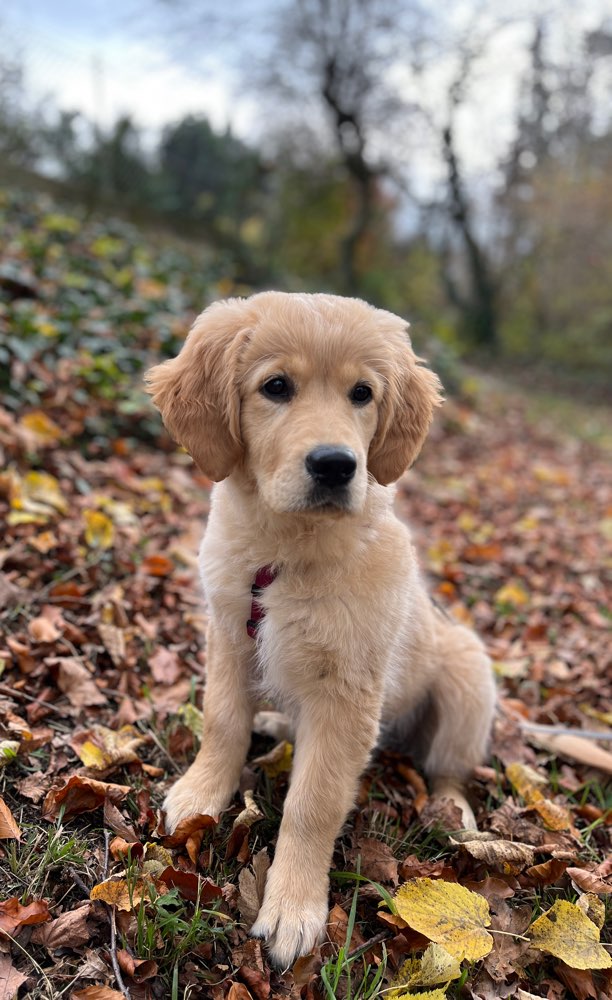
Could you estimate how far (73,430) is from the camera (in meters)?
5.07

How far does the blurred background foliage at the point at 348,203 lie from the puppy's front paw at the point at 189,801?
487 centimetres

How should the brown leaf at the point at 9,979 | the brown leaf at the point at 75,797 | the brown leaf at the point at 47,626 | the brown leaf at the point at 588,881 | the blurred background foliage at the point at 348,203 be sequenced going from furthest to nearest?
the blurred background foliage at the point at 348,203 < the brown leaf at the point at 47,626 < the brown leaf at the point at 588,881 < the brown leaf at the point at 75,797 < the brown leaf at the point at 9,979

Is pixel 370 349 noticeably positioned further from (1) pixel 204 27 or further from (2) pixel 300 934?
A: (1) pixel 204 27

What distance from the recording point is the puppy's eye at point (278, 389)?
7.38 ft

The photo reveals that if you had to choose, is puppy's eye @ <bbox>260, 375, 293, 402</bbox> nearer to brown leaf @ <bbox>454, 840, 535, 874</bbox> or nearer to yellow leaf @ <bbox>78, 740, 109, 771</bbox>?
yellow leaf @ <bbox>78, 740, 109, 771</bbox>

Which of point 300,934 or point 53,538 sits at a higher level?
point 53,538

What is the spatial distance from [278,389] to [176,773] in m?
1.49

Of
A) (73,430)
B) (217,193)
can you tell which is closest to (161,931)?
(73,430)

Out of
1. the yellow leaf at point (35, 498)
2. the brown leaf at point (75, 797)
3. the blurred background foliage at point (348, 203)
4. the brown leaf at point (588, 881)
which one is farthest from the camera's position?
the blurred background foliage at point (348, 203)

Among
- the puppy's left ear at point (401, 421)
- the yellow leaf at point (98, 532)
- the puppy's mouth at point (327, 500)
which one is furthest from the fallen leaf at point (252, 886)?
the yellow leaf at point (98, 532)

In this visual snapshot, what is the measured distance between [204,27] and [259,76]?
1418mm

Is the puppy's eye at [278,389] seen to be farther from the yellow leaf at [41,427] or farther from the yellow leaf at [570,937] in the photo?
the yellow leaf at [41,427]

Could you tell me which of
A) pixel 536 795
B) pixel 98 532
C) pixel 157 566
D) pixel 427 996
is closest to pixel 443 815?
pixel 536 795

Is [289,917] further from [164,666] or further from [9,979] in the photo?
[164,666]
